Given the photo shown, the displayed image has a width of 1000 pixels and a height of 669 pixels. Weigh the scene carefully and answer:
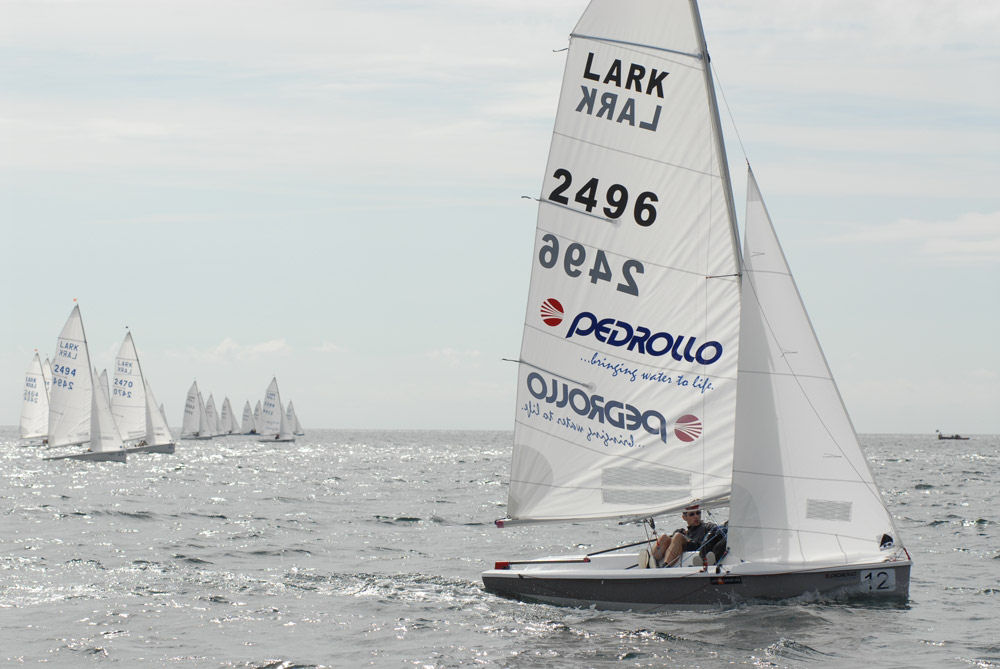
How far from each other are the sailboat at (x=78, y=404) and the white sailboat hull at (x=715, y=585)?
44908 millimetres

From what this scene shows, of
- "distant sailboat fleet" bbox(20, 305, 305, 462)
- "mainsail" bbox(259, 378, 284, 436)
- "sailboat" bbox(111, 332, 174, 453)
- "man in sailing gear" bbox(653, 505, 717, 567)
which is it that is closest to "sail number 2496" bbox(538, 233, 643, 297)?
"man in sailing gear" bbox(653, 505, 717, 567)

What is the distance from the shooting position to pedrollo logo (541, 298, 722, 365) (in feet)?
48.8

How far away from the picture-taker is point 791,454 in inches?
578

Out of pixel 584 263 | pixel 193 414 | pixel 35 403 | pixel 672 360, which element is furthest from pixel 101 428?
pixel 193 414

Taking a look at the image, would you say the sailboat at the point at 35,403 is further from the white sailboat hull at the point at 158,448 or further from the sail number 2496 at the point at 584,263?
the sail number 2496 at the point at 584,263

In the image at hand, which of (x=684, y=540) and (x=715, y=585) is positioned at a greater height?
(x=684, y=540)

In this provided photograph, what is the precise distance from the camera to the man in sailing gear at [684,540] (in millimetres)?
15078

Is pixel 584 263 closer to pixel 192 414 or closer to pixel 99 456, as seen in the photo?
pixel 99 456

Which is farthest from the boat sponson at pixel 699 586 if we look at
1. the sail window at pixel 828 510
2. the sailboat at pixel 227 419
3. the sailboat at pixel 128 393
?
the sailboat at pixel 227 419

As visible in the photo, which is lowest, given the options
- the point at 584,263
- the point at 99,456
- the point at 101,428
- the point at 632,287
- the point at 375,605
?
the point at 375,605

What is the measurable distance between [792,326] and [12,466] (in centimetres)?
5296

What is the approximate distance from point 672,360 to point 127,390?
53018 millimetres

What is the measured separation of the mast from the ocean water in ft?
15.3

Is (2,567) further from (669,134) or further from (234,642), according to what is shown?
(669,134)
